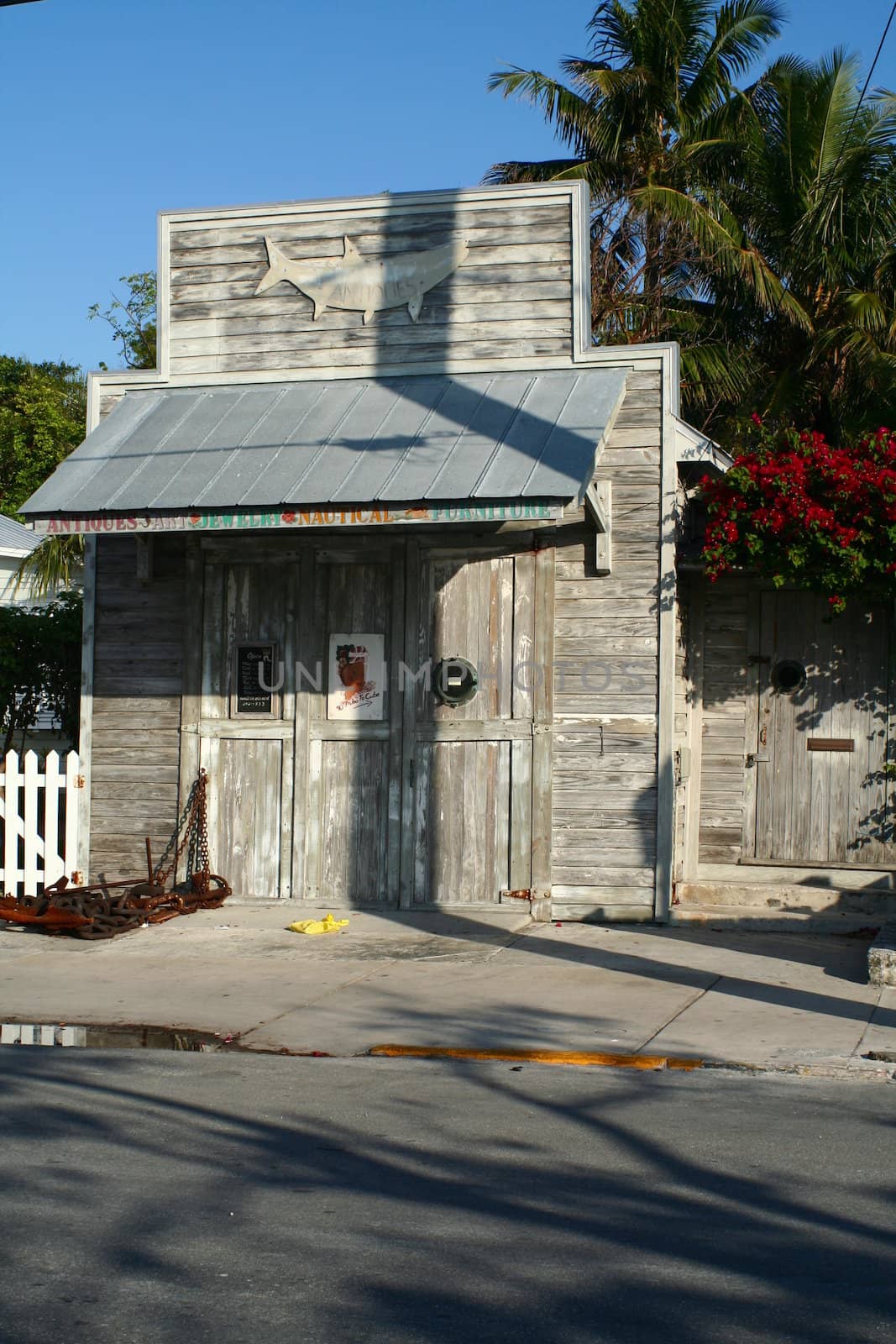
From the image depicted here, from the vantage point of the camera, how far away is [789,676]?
11.8m

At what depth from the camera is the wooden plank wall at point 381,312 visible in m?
11.3

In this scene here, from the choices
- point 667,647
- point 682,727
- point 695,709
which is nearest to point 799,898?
point 682,727

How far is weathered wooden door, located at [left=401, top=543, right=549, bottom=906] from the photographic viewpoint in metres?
11.2

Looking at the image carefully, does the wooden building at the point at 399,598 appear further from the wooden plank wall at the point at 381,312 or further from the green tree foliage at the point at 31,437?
the green tree foliage at the point at 31,437

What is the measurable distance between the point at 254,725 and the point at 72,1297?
7.76 m

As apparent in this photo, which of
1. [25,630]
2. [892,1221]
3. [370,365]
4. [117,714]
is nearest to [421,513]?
[370,365]

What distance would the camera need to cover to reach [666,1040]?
24.7 feet

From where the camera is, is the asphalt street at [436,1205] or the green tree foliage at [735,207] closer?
the asphalt street at [436,1205]

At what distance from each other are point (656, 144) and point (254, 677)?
16549 mm

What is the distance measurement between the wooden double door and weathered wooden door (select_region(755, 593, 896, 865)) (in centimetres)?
201

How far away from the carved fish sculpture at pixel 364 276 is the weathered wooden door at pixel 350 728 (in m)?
1.96

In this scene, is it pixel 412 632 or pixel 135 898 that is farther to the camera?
pixel 412 632

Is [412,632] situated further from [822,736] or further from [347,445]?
[822,736]

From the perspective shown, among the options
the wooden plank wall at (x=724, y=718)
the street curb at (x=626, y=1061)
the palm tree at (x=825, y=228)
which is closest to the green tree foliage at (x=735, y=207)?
the palm tree at (x=825, y=228)
